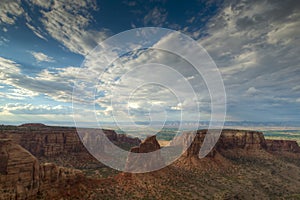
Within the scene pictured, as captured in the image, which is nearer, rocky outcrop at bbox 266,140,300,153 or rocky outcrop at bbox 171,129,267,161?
rocky outcrop at bbox 171,129,267,161

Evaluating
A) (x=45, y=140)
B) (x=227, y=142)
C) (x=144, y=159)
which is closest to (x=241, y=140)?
(x=227, y=142)

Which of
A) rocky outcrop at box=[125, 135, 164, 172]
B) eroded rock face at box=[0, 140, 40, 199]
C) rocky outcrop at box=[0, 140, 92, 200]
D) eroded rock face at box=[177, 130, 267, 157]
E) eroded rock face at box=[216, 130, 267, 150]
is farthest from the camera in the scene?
eroded rock face at box=[216, 130, 267, 150]

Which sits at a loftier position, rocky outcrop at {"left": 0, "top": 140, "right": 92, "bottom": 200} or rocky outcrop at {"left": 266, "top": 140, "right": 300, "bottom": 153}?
rocky outcrop at {"left": 0, "top": 140, "right": 92, "bottom": 200}

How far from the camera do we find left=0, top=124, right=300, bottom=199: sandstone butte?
117 ft

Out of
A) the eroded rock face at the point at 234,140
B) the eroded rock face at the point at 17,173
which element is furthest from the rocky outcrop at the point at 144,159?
the eroded rock face at the point at 17,173

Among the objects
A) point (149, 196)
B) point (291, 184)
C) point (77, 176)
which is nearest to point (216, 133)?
point (291, 184)

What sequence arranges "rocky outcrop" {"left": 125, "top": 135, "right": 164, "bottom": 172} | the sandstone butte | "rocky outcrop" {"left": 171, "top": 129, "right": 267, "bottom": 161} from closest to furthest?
the sandstone butte < "rocky outcrop" {"left": 125, "top": 135, "right": 164, "bottom": 172} < "rocky outcrop" {"left": 171, "top": 129, "right": 267, "bottom": 161}

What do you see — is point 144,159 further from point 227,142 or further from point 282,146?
point 282,146

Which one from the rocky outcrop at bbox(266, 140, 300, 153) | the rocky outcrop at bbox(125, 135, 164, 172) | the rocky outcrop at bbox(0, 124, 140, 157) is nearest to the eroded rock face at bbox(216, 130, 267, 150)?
the rocky outcrop at bbox(266, 140, 300, 153)

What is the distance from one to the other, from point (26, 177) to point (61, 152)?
71243mm

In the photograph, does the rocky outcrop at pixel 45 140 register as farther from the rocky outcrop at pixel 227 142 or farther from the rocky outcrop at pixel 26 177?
the rocky outcrop at pixel 227 142

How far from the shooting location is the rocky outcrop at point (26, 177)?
113 ft

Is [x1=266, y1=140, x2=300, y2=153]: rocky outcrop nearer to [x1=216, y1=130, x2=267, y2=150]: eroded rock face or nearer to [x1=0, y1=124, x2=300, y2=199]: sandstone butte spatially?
[x1=0, y1=124, x2=300, y2=199]: sandstone butte

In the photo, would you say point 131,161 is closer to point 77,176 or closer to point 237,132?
point 77,176
